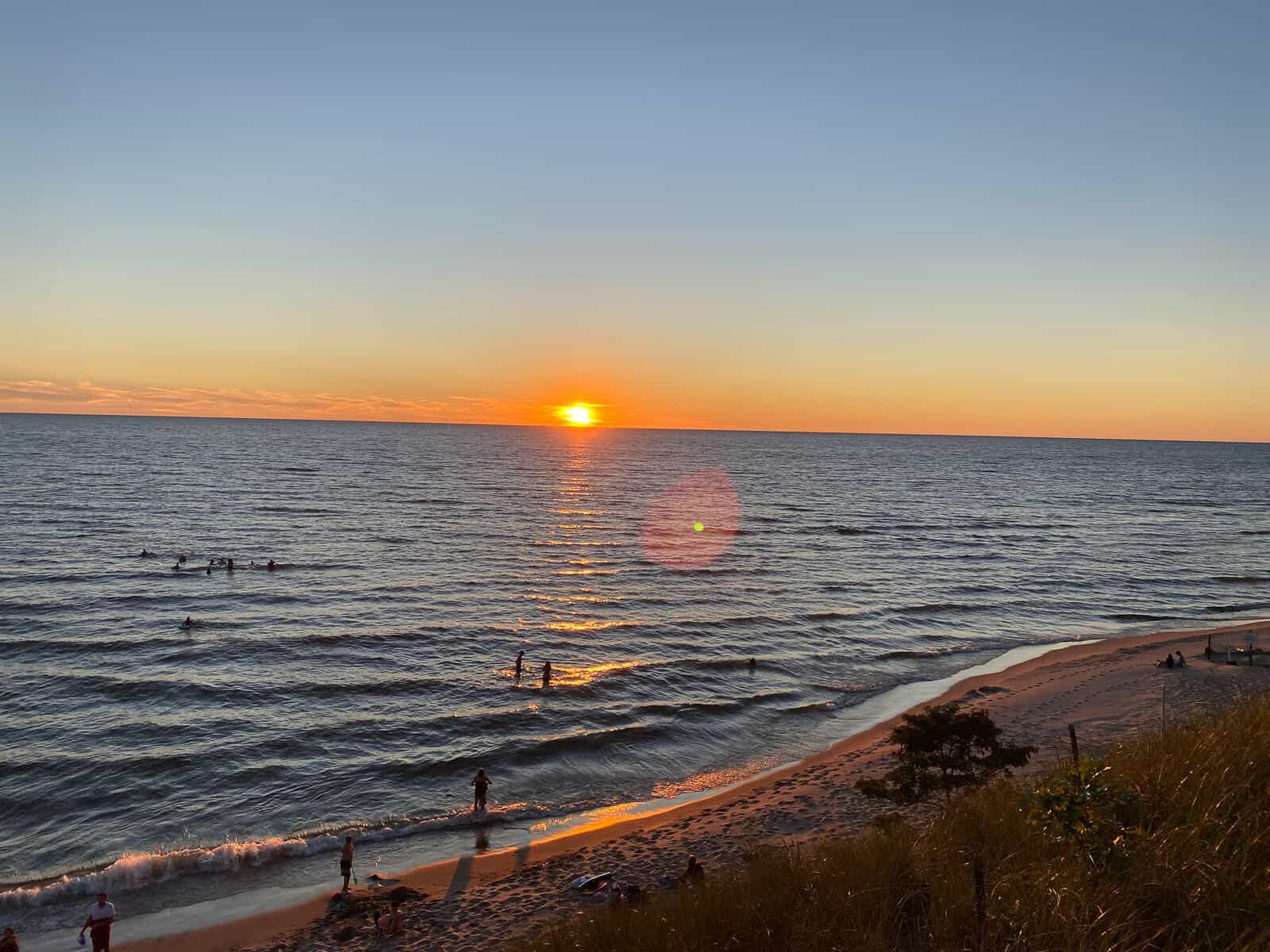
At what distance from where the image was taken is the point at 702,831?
2131 centimetres

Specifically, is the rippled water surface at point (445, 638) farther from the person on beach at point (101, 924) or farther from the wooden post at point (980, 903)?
the wooden post at point (980, 903)

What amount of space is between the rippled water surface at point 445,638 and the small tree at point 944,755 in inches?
360

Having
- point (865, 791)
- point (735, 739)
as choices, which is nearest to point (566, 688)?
point (735, 739)

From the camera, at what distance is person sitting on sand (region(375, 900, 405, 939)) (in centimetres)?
1650

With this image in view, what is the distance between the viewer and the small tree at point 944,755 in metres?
17.0

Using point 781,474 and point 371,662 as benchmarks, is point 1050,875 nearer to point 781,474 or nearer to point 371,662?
point 371,662

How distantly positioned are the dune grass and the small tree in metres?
6.49

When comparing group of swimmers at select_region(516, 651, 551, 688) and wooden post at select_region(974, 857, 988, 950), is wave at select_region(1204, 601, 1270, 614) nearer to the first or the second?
group of swimmers at select_region(516, 651, 551, 688)

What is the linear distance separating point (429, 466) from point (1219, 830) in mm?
159941

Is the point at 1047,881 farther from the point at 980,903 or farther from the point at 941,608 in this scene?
the point at 941,608

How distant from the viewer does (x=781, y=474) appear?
167125 millimetres

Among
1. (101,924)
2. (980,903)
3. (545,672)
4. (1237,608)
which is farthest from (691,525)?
(980,903)

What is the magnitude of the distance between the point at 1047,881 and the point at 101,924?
18.2 metres

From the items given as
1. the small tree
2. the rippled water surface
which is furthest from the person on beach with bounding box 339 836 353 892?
the small tree
